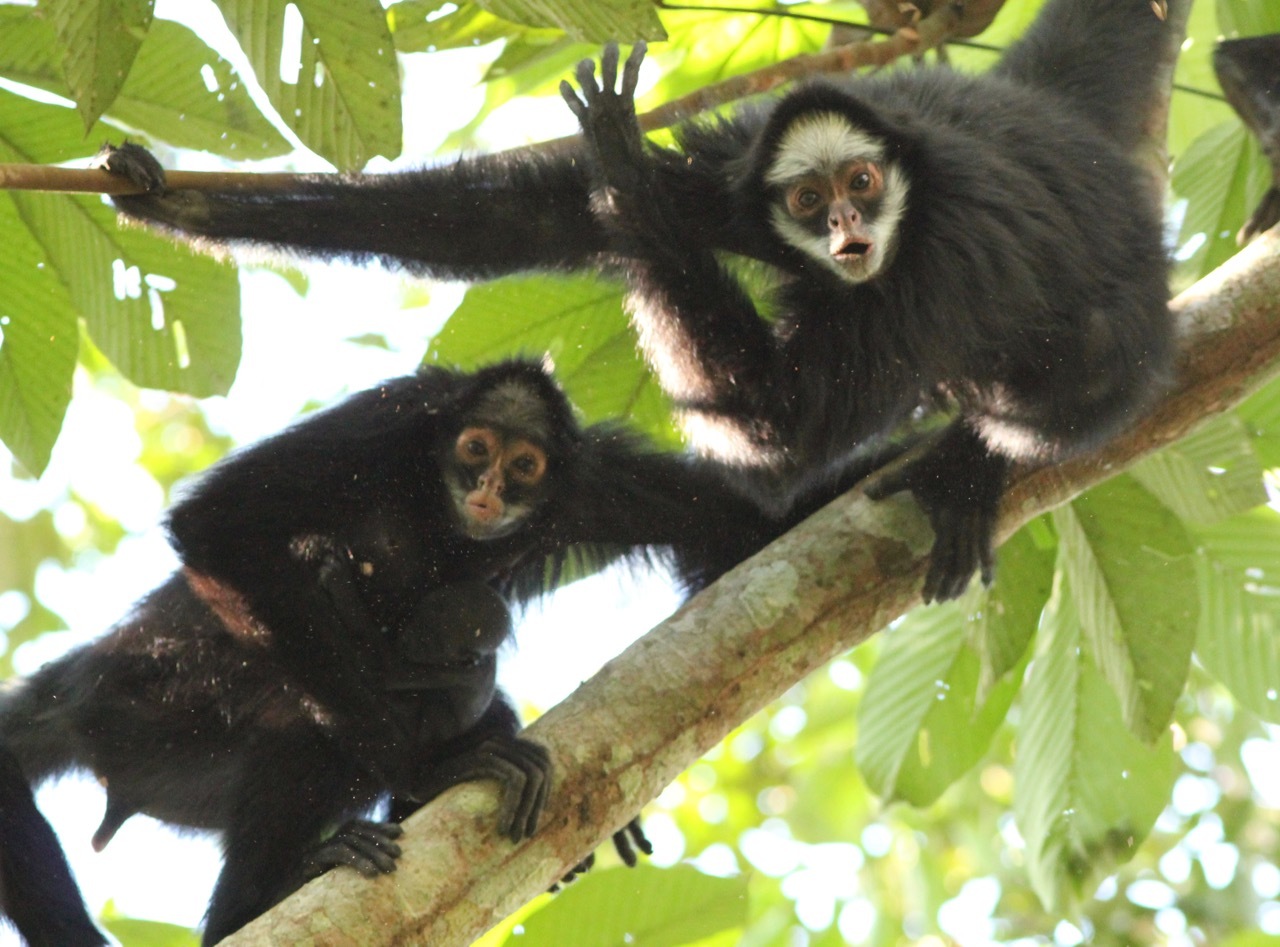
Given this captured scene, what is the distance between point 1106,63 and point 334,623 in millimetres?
3606

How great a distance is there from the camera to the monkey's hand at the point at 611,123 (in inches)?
147

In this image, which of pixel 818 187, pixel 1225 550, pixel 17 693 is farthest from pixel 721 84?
pixel 17 693

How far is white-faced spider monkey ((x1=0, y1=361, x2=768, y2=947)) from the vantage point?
14.2 ft

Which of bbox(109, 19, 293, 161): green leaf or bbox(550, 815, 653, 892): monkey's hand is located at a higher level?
bbox(109, 19, 293, 161): green leaf

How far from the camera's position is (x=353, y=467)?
16.7ft

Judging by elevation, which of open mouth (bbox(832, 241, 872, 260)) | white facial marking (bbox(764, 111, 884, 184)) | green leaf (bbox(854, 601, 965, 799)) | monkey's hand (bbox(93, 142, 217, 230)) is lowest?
green leaf (bbox(854, 601, 965, 799))

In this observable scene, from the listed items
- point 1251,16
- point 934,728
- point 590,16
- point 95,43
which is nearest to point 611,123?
point 590,16

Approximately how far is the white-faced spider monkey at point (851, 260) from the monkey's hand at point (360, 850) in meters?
1.66

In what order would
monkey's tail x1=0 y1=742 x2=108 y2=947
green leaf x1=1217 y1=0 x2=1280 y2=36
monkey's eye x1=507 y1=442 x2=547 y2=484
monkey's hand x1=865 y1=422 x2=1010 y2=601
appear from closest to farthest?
monkey's tail x1=0 y1=742 x2=108 y2=947
monkey's hand x1=865 y1=422 x2=1010 y2=601
green leaf x1=1217 y1=0 x2=1280 y2=36
monkey's eye x1=507 y1=442 x2=547 y2=484

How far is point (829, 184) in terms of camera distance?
14.7 feet

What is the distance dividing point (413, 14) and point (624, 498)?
6.26ft

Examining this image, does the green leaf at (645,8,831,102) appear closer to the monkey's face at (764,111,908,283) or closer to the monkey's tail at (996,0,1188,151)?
the monkey's tail at (996,0,1188,151)

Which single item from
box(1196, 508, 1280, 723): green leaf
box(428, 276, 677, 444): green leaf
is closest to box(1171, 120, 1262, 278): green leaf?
box(1196, 508, 1280, 723): green leaf

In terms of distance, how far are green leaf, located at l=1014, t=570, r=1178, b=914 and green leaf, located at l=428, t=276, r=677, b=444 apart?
5.70ft
